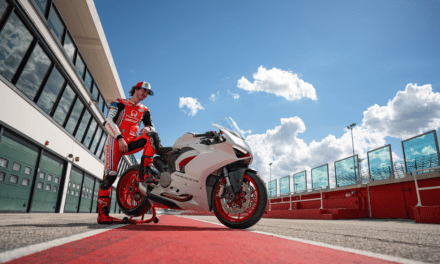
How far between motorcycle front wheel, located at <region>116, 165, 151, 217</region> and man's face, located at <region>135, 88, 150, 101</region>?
1.14m

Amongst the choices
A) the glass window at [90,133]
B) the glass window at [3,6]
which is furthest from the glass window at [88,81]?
the glass window at [3,6]

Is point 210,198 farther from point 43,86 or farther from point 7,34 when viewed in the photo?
point 43,86

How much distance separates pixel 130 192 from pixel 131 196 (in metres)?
0.07

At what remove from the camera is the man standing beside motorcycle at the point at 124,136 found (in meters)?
3.59

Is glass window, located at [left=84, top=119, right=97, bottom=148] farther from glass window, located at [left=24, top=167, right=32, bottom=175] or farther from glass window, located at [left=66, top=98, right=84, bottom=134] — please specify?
glass window, located at [left=24, top=167, right=32, bottom=175]

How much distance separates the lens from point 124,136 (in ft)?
12.6

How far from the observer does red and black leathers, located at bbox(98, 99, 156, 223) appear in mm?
3564

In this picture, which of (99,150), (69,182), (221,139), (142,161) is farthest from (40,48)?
(99,150)

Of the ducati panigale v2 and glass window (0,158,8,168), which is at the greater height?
glass window (0,158,8,168)

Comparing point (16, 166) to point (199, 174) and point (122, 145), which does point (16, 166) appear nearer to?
point (122, 145)

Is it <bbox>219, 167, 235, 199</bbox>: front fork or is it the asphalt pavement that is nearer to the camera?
the asphalt pavement

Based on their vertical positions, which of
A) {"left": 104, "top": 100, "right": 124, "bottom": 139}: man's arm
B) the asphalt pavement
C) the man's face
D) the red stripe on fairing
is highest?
the man's face

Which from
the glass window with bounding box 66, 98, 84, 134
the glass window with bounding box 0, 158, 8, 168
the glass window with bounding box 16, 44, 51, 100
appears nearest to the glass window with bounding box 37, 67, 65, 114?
the glass window with bounding box 16, 44, 51, 100

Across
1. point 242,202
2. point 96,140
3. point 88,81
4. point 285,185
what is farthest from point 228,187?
point 285,185
